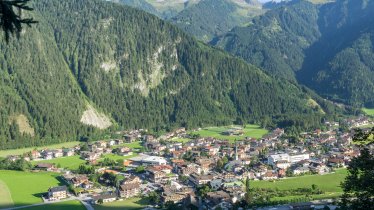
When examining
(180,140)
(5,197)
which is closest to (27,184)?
(5,197)

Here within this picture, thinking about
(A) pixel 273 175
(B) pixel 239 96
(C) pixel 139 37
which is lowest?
(A) pixel 273 175

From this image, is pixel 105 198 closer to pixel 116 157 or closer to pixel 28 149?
pixel 116 157

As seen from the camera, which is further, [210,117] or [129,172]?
[210,117]

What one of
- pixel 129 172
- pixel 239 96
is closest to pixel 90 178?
pixel 129 172

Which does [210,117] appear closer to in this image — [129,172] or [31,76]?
[31,76]

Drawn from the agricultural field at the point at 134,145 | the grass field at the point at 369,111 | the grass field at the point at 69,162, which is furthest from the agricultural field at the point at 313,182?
the grass field at the point at 369,111

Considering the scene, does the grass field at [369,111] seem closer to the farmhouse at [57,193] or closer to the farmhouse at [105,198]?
the farmhouse at [105,198]
